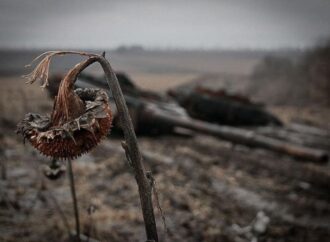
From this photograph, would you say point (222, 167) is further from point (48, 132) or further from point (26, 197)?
point (48, 132)

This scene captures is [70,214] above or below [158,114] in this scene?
below

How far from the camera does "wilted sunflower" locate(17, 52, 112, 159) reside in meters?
1.26

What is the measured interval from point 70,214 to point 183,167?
8.95ft

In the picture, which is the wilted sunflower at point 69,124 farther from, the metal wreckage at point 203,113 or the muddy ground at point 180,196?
the metal wreckage at point 203,113

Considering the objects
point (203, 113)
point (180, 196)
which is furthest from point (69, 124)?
point (203, 113)

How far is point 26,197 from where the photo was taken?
4840mm

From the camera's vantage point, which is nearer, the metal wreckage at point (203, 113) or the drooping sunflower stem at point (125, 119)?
the drooping sunflower stem at point (125, 119)

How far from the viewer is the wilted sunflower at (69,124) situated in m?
1.26

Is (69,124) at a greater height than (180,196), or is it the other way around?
(69,124)

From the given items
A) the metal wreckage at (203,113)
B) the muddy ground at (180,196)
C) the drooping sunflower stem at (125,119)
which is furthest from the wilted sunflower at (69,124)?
the metal wreckage at (203,113)

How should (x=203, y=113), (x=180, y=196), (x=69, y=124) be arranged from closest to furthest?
(x=69, y=124)
(x=180, y=196)
(x=203, y=113)

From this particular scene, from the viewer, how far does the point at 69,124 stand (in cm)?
127

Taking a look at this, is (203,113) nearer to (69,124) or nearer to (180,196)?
(180,196)

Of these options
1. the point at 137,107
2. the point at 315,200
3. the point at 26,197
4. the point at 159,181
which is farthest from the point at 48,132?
the point at 137,107
